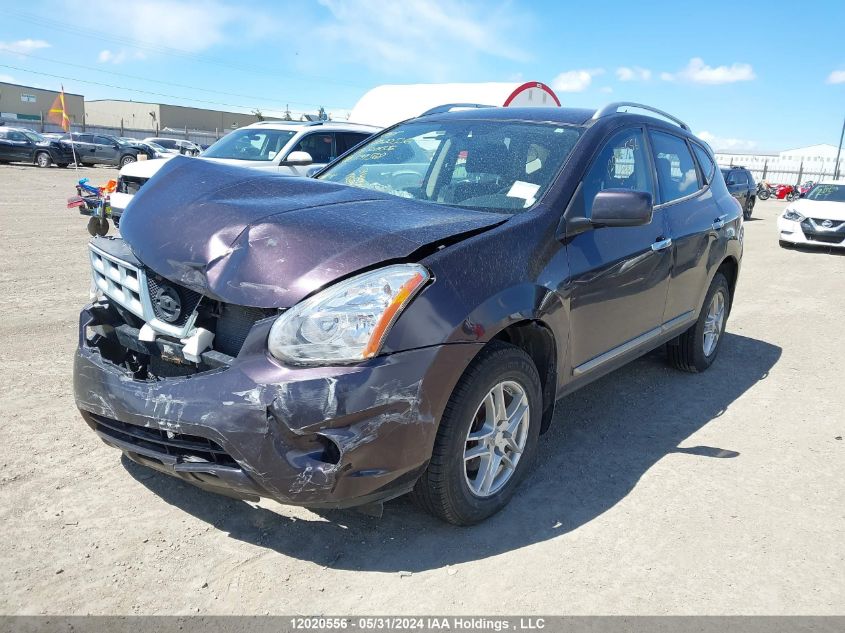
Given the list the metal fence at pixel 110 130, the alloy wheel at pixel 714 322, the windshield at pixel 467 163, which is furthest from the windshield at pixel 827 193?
the metal fence at pixel 110 130

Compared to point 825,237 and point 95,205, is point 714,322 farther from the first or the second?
point 825,237

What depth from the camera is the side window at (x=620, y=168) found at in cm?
340

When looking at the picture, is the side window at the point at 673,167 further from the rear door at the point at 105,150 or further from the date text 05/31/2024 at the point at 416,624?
the rear door at the point at 105,150

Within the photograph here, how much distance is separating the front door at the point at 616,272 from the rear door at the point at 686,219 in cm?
16

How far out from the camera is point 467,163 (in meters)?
3.62

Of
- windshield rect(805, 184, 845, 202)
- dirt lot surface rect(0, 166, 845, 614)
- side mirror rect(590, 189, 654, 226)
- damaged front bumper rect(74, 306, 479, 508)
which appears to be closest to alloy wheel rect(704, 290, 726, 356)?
dirt lot surface rect(0, 166, 845, 614)

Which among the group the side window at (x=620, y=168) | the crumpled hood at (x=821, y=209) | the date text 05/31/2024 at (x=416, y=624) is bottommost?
the date text 05/31/2024 at (x=416, y=624)

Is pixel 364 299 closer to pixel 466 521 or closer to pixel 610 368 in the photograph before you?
pixel 466 521

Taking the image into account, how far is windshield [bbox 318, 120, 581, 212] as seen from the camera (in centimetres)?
335

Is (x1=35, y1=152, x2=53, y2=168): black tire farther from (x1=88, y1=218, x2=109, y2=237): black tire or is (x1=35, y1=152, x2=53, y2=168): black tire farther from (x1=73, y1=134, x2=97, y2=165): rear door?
(x1=88, y1=218, x2=109, y2=237): black tire

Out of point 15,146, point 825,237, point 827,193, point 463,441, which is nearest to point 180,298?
point 463,441

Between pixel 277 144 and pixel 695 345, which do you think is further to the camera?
pixel 277 144

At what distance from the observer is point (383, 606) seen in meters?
2.38

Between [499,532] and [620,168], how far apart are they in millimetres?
2093
